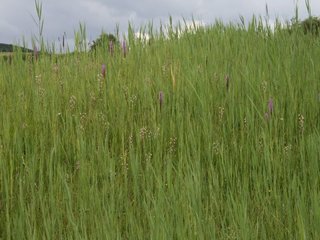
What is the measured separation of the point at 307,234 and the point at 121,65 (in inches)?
90.3

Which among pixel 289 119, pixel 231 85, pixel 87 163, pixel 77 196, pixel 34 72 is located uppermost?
pixel 34 72

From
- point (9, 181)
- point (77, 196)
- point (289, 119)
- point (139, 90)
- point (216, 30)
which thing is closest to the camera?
point (77, 196)

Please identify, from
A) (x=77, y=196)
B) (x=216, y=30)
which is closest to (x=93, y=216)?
(x=77, y=196)

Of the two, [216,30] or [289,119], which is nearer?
[289,119]

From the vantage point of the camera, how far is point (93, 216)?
6.42ft

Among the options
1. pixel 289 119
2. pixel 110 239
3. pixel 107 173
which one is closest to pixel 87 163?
pixel 107 173

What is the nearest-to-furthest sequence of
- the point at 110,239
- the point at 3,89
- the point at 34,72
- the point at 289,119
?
the point at 110,239 < the point at 289,119 < the point at 3,89 < the point at 34,72

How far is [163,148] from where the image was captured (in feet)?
8.34

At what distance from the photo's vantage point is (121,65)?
3.67 metres

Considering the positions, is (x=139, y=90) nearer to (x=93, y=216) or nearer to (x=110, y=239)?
(x=93, y=216)

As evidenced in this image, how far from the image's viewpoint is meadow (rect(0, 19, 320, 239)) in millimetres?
1859

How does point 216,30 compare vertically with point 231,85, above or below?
above

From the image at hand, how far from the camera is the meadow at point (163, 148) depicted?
1859 millimetres

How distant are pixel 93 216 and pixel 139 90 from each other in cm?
129
